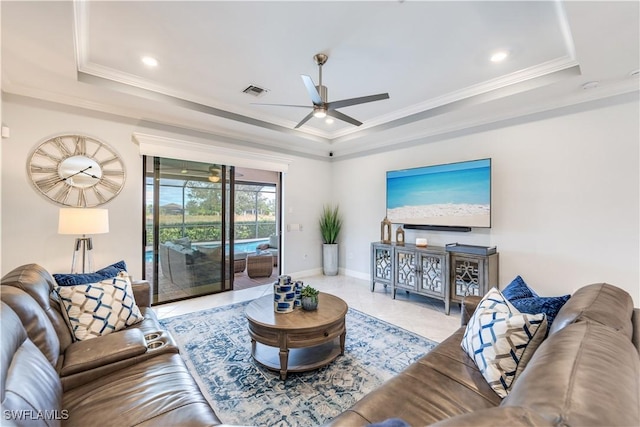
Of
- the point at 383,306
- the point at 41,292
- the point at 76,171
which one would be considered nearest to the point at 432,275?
the point at 383,306

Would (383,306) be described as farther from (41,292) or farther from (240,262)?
(41,292)

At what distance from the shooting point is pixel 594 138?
3.01m

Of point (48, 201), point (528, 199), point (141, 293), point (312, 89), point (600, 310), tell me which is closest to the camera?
point (600, 310)

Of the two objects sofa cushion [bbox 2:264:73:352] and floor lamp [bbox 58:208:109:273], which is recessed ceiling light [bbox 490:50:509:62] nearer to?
sofa cushion [bbox 2:264:73:352]

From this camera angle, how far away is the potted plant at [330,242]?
18.6 feet

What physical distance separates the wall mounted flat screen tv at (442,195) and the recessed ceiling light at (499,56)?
1.36m

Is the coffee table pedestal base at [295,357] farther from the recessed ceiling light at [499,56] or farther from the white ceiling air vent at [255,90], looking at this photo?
the recessed ceiling light at [499,56]

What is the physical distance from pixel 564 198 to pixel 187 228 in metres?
5.06

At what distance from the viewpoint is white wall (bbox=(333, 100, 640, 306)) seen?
2.85 m

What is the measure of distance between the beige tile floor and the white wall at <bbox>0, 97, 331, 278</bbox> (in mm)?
879

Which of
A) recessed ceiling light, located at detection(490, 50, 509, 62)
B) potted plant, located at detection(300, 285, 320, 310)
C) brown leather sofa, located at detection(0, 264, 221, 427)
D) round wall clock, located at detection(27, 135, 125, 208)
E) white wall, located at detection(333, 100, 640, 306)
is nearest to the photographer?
brown leather sofa, located at detection(0, 264, 221, 427)

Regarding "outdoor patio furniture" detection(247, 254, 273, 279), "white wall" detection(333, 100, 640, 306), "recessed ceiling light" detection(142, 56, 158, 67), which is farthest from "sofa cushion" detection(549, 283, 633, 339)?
"outdoor patio furniture" detection(247, 254, 273, 279)

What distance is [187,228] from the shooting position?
4223 mm
